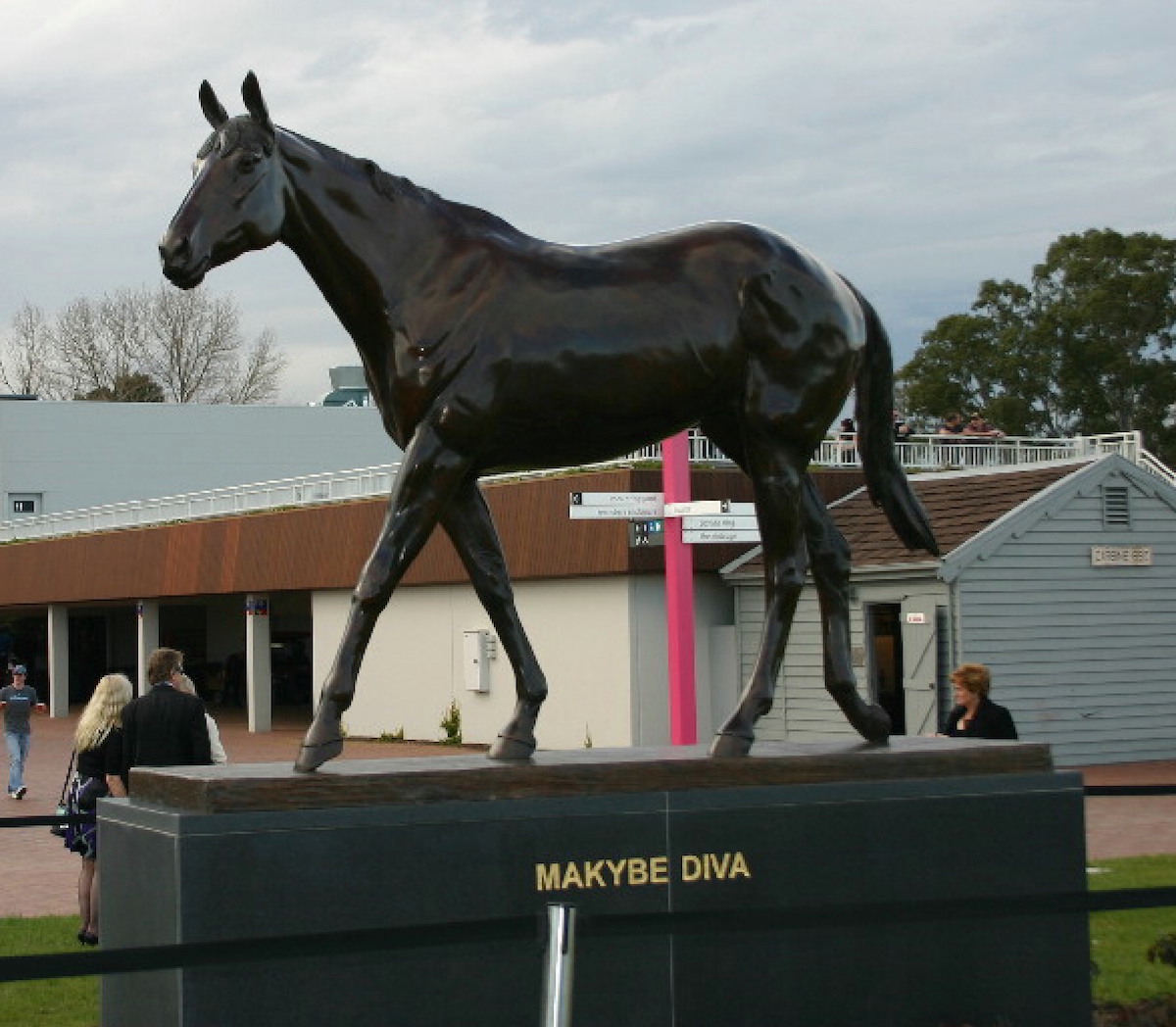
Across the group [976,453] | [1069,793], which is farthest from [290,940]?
[976,453]

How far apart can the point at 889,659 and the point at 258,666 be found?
47.5ft

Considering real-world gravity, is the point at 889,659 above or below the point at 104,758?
below

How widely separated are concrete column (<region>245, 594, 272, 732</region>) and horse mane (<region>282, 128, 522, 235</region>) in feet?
93.8

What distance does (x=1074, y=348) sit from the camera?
5706 cm

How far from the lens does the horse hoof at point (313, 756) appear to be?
18.5ft

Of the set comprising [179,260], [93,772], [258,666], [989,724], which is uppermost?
[179,260]

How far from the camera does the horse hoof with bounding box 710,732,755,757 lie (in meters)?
6.18

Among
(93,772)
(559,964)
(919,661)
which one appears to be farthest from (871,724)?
(919,661)

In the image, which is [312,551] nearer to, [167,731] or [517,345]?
[167,731]

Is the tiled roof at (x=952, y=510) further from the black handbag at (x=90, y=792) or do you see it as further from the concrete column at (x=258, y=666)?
the black handbag at (x=90, y=792)

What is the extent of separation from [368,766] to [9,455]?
49574 mm

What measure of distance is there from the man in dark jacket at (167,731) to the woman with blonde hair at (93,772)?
350 mm

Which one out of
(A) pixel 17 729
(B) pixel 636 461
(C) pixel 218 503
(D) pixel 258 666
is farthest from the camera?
(C) pixel 218 503

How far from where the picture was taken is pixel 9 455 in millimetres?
52656
